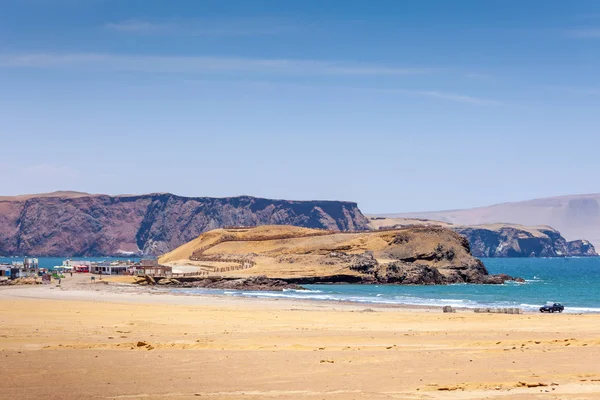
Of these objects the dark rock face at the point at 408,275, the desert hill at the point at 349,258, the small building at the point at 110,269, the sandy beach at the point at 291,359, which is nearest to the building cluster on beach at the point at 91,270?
the small building at the point at 110,269

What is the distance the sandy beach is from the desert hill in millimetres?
76664

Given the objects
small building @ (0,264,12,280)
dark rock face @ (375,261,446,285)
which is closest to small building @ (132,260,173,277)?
small building @ (0,264,12,280)

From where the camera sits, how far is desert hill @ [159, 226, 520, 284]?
124m

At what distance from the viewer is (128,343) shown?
99.0 ft

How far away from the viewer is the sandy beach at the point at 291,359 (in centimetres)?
2006

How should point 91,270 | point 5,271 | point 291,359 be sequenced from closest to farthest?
point 291,359 → point 5,271 → point 91,270

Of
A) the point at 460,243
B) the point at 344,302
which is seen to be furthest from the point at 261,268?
the point at 344,302

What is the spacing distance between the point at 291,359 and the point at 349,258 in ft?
358

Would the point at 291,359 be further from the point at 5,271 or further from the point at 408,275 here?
the point at 5,271

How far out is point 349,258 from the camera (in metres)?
135

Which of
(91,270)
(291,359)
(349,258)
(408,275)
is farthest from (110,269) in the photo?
(291,359)

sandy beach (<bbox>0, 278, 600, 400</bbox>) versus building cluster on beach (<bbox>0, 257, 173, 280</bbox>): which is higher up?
building cluster on beach (<bbox>0, 257, 173, 280</bbox>)

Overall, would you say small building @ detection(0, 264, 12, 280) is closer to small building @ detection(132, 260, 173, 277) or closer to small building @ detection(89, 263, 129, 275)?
small building @ detection(89, 263, 129, 275)

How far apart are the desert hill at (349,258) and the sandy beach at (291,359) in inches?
3018
